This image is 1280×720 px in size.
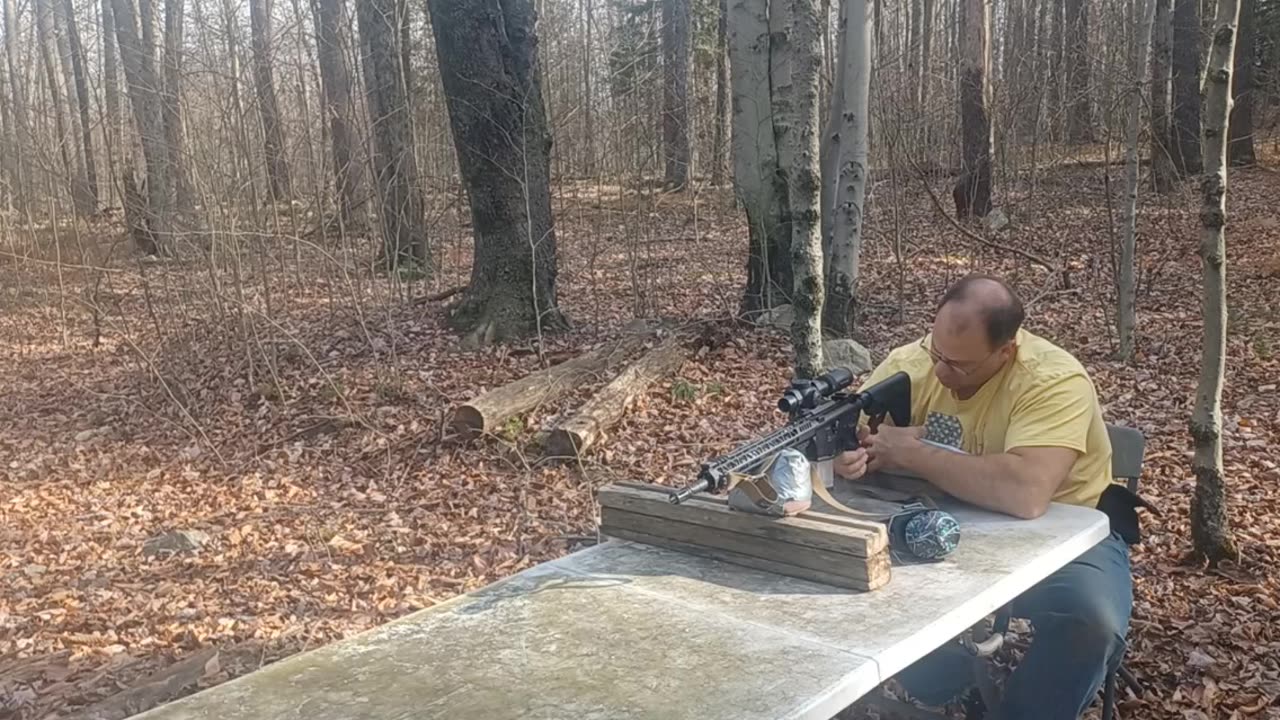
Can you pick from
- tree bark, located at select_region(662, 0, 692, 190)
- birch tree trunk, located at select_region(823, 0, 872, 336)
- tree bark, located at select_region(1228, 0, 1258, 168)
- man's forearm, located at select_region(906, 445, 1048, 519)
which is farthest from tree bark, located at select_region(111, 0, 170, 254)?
tree bark, located at select_region(1228, 0, 1258, 168)

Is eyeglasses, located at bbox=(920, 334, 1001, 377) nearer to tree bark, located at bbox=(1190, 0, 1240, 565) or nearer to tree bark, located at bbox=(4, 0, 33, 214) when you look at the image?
tree bark, located at bbox=(1190, 0, 1240, 565)

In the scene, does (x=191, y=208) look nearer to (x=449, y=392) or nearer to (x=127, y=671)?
(x=449, y=392)

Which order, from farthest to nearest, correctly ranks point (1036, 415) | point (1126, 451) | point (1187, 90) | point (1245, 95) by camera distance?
point (1245, 95), point (1187, 90), point (1126, 451), point (1036, 415)

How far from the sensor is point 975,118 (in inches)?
536

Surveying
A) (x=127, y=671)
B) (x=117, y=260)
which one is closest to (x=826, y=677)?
(x=127, y=671)

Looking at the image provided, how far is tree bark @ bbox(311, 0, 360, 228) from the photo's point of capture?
852 cm

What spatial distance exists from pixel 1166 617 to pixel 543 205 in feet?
20.2

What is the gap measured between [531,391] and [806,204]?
2887 millimetres

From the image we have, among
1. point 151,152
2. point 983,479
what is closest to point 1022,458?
point 983,479

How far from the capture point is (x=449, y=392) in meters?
7.62

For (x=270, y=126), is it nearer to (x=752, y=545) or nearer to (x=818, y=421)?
(x=818, y=421)

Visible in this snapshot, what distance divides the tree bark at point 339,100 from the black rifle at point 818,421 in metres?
6.11

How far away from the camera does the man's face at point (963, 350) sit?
2992mm

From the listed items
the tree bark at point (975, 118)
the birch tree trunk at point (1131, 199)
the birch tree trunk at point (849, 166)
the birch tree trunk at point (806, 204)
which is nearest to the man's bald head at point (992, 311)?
the birch tree trunk at point (806, 204)
